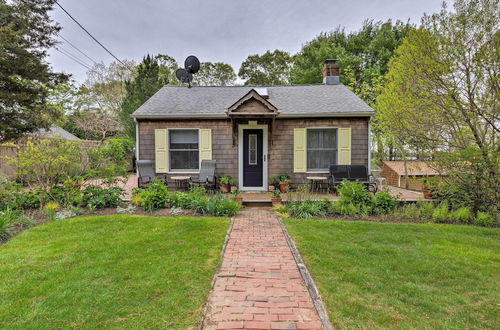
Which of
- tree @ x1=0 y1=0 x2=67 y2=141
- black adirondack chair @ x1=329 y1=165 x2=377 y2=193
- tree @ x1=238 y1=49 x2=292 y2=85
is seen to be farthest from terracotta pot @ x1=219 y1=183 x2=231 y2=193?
tree @ x1=238 y1=49 x2=292 y2=85

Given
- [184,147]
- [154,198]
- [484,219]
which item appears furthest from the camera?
[184,147]

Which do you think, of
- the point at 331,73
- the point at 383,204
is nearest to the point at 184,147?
the point at 383,204

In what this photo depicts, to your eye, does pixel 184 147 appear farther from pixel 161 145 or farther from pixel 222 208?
pixel 222 208

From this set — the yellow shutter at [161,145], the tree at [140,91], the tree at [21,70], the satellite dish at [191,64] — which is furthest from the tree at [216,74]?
the yellow shutter at [161,145]

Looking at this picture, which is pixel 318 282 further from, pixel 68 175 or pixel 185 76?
pixel 185 76

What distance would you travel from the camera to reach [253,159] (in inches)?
333

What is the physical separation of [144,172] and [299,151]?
16.4ft

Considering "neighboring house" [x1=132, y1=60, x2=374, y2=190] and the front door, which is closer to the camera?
"neighboring house" [x1=132, y1=60, x2=374, y2=190]

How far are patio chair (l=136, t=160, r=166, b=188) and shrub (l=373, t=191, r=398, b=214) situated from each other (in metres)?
6.31

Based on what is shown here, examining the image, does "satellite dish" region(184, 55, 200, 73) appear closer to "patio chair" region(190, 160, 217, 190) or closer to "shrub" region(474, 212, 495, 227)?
"patio chair" region(190, 160, 217, 190)

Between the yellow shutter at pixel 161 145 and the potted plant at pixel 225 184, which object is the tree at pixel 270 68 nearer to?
the yellow shutter at pixel 161 145

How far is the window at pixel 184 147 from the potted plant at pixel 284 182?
111 inches

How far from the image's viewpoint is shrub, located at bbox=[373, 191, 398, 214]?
5.92 m

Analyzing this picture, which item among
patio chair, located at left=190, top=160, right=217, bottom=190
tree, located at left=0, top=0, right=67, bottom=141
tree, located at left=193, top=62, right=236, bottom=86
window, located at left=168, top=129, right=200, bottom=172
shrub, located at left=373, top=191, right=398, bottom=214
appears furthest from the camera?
tree, located at left=193, top=62, right=236, bottom=86
